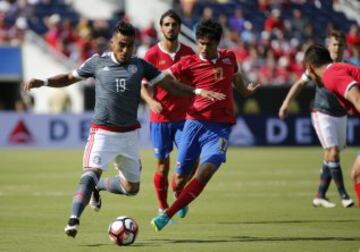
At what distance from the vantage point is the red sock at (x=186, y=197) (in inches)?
478

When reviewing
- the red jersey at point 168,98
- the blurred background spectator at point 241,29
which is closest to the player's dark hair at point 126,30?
the red jersey at point 168,98

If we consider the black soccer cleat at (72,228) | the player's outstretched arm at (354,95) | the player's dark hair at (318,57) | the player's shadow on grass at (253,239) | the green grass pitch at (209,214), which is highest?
the player's dark hair at (318,57)

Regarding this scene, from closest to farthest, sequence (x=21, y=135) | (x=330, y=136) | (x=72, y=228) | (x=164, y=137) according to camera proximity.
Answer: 1. (x=72, y=228)
2. (x=164, y=137)
3. (x=330, y=136)
4. (x=21, y=135)

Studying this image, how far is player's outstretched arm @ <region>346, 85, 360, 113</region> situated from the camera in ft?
32.4

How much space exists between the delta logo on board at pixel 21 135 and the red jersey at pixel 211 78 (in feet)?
65.0

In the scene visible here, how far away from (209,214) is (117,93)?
11.8ft

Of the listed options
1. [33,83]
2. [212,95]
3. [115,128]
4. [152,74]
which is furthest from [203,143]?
[33,83]

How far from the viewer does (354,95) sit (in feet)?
32.5

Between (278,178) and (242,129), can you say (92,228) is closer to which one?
(278,178)

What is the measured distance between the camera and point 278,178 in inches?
851

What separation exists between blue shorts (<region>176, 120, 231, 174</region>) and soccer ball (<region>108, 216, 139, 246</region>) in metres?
1.45

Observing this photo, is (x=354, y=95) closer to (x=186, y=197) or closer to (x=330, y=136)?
(x=186, y=197)

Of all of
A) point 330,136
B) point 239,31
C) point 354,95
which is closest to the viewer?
point 354,95

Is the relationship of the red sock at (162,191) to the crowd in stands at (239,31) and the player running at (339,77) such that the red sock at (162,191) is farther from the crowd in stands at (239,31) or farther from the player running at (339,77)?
the crowd in stands at (239,31)
